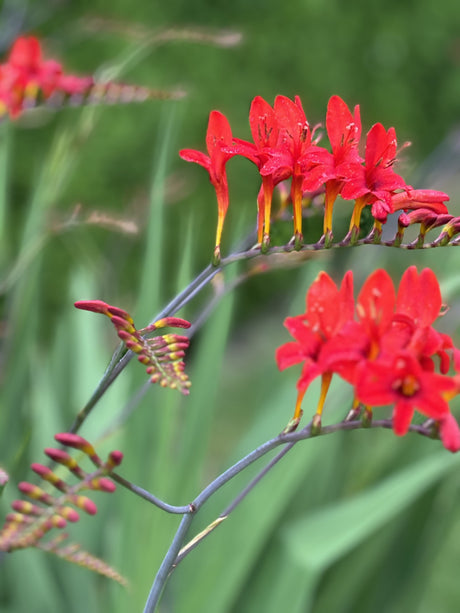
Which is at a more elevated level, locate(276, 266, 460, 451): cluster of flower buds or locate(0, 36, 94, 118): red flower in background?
locate(0, 36, 94, 118): red flower in background

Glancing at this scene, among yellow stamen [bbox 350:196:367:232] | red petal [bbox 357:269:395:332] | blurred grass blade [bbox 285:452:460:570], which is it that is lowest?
blurred grass blade [bbox 285:452:460:570]

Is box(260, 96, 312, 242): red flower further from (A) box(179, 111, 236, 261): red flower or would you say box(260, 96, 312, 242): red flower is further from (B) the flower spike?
(B) the flower spike

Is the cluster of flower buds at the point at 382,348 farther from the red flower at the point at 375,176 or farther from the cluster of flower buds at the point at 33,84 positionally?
the cluster of flower buds at the point at 33,84

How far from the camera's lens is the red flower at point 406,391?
38 centimetres

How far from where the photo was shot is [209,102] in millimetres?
2549

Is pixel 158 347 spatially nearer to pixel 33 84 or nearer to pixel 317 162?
pixel 317 162

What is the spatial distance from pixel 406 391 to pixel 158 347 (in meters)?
0.13

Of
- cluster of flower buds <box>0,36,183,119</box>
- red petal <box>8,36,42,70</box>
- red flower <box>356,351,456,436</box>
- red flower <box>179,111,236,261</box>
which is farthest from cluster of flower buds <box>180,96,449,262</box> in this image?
red petal <box>8,36,42,70</box>

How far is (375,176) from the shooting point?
0.48 m

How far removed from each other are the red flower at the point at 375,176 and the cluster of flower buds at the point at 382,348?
60mm

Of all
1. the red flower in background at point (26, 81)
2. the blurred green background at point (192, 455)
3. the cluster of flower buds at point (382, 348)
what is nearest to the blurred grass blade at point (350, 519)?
the blurred green background at point (192, 455)

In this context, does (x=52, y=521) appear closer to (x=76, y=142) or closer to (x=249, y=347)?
(x=76, y=142)

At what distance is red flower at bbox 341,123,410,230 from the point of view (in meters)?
0.48

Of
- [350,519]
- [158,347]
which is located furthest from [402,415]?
[350,519]
